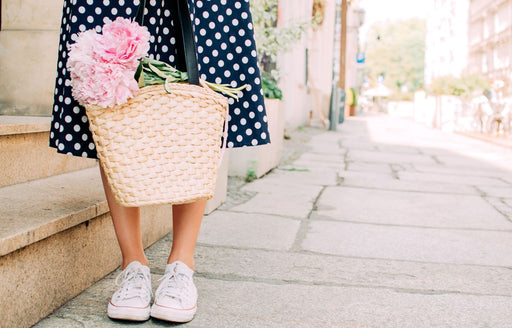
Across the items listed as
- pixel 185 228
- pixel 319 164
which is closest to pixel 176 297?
pixel 185 228

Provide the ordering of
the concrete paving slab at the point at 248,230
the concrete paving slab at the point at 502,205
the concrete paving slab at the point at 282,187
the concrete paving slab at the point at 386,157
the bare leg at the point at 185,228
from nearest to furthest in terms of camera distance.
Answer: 1. the bare leg at the point at 185,228
2. the concrete paving slab at the point at 248,230
3. the concrete paving slab at the point at 502,205
4. the concrete paving slab at the point at 282,187
5. the concrete paving slab at the point at 386,157

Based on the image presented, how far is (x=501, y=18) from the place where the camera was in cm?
2859

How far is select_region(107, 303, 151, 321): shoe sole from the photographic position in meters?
1.46

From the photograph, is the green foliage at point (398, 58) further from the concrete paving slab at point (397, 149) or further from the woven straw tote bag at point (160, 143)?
the woven straw tote bag at point (160, 143)

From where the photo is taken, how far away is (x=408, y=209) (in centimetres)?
323

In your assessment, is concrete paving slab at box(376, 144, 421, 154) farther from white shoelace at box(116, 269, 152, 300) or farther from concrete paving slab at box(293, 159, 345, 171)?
white shoelace at box(116, 269, 152, 300)

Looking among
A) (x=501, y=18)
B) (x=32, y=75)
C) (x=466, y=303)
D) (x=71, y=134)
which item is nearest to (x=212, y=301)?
(x=71, y=134)

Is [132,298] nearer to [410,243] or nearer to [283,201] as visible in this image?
[410,243]

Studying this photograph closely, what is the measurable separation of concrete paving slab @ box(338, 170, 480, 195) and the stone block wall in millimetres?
2309

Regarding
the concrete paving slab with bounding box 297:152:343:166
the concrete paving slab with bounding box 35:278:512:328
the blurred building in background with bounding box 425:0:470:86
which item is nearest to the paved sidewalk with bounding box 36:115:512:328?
Answer: the concrete paving slab with bounding box 35:278:512:328

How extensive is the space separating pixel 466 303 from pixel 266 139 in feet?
2.63

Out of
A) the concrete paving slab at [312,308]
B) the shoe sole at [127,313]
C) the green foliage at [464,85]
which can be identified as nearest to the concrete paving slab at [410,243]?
A: the concrete paving slab at [312,308]

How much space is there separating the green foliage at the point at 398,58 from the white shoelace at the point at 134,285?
64.0 m

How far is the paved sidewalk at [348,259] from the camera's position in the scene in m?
1.60
